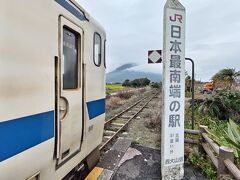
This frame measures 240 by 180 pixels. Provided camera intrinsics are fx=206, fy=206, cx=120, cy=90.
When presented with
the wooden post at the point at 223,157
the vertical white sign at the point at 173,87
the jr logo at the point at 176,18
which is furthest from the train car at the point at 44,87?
the wooden post at the point at 223,157

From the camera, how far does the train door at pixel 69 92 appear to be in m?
2.71

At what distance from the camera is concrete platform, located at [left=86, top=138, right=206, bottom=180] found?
13.9 feet

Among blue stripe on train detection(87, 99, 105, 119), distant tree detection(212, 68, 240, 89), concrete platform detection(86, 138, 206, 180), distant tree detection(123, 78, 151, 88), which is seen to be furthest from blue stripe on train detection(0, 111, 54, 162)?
distant tree detection(123, 78, 151, 88)

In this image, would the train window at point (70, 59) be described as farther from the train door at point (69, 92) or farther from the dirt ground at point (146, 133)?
the dirt ground at point (146, 133)

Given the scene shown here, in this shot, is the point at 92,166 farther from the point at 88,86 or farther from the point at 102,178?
the point at 88,86

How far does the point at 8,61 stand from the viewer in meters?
1.85

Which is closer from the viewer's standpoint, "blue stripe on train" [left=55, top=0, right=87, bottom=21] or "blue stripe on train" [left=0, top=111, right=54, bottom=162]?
"blue stripe on train" [left=0, top=111, right=54, bottom=162]

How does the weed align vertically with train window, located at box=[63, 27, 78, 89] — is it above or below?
below

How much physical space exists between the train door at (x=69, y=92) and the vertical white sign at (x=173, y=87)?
1650mm

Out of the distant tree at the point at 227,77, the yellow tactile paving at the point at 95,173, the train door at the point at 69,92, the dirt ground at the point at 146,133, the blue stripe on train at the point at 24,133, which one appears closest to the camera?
the blue stripe on train at the point at 24,133

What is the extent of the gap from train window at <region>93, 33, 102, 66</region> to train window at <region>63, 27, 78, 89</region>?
0.72 metres

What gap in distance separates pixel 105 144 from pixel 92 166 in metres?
1.46

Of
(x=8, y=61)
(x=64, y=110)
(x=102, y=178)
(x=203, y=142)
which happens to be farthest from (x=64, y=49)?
(x=203, y=142)

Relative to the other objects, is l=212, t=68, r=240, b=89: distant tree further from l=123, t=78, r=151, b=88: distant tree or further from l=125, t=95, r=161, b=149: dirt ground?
l=123, t=78, r=151, b=88: distant tree
